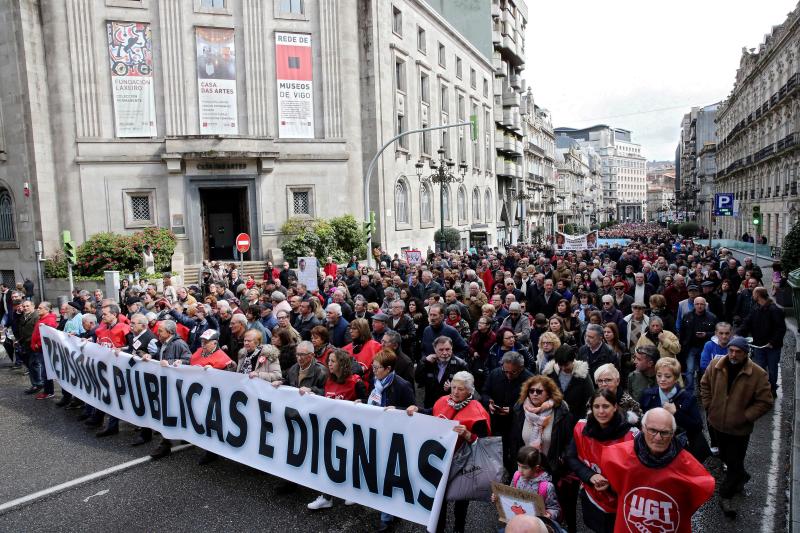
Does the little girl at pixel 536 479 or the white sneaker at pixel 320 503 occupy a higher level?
the little girl at pixel 536 479

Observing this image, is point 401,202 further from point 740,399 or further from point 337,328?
point 740,399

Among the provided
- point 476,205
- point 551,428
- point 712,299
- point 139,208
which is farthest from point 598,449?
point 476,205

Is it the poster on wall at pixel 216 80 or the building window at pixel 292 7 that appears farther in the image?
the building window at pixel 292 7

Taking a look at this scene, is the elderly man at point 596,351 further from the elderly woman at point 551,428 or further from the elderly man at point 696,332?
the elderly man at point 696,332

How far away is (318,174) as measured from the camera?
29172mm

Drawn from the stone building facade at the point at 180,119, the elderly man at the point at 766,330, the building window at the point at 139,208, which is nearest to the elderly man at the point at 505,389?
the elderly man at the point at 766,330

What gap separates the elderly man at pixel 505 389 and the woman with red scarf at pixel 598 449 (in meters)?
Result: 1.22

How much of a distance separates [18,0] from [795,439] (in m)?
30.3

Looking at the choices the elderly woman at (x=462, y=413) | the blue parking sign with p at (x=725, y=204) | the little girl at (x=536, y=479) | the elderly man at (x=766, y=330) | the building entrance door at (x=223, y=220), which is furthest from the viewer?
the building entrance door at (x=223, y=220)

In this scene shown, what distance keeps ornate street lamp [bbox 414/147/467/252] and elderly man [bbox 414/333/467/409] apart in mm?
21188

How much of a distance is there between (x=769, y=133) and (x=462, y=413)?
50.3 meters

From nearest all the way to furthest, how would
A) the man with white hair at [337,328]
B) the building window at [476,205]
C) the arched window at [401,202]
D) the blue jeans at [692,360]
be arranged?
the blue jeans at [692,360]
the man with white hair at [337,328]
the arched window at [401,202]
the building window at [476,205]

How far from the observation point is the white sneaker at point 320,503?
5.80 m

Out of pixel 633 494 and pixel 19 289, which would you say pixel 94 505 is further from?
pixel 19 289
